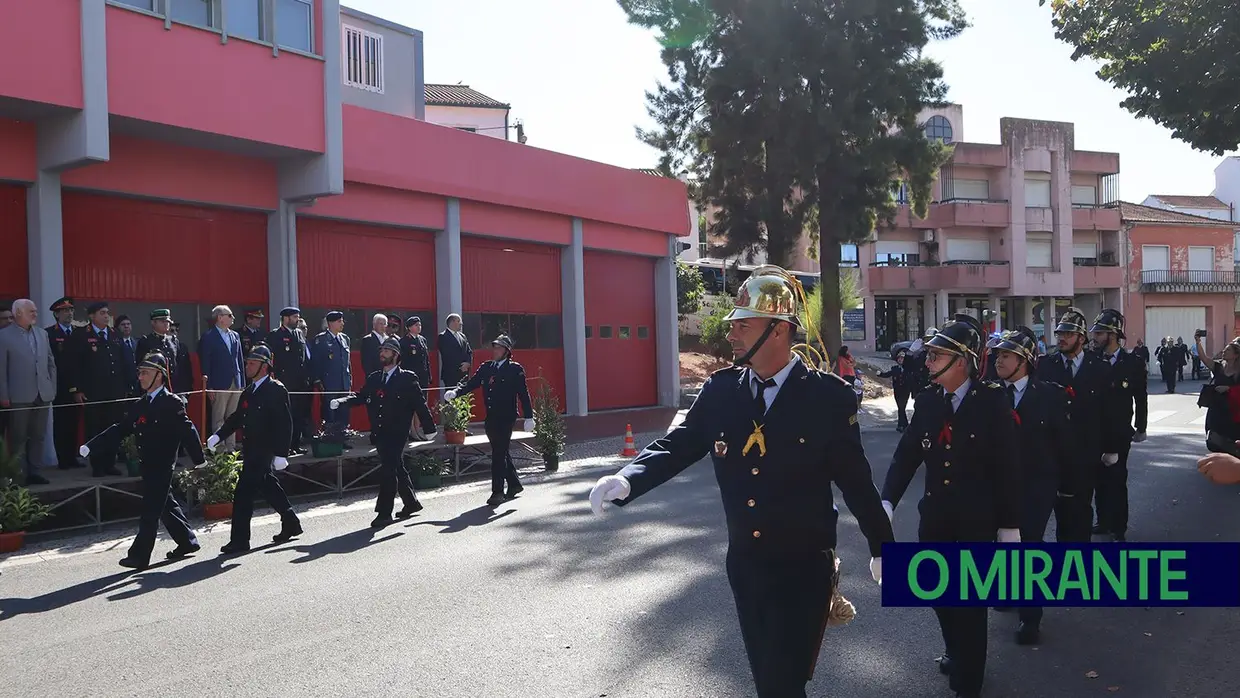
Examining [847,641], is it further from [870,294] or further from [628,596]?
[870,294]

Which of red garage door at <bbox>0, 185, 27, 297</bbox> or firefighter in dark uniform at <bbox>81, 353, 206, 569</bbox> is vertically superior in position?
red garage door at <bbox>0, 185, 27, 297</bbox>

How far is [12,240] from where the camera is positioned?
1325cm

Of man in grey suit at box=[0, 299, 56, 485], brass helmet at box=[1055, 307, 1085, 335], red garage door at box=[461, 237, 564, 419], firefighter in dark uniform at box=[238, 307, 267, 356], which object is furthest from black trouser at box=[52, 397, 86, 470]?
brass helmet at box=[1055, 307, 1085, 335]

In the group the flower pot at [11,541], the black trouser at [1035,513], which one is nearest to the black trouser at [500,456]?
the flower pot at [11,541]

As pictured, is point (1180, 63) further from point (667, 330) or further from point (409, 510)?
point (667, 330)

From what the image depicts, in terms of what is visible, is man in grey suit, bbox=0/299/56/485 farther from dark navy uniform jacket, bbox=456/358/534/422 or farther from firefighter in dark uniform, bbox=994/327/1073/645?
firefighter in dark uniform, bbox=994/327/1073/645

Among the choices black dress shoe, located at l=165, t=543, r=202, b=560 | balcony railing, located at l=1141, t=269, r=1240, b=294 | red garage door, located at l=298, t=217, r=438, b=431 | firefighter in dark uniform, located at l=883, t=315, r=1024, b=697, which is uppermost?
balcony railing, located at l=1141, t=269, r=1240, b=294

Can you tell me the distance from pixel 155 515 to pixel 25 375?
3.94m

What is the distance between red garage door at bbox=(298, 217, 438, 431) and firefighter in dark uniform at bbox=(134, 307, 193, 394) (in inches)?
174

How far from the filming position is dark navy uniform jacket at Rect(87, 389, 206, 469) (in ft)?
28.3

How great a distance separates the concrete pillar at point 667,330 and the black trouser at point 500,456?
46.4ft

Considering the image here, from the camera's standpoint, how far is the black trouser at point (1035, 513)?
6141 mm

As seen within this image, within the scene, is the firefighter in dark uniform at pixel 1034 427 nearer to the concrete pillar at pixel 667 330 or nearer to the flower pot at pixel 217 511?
the flower pot at pixel 217 511

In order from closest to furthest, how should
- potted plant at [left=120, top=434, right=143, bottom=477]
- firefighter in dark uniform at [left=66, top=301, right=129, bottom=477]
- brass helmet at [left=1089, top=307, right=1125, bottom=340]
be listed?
brass helmet at [left=1089, top=307, right=1125, bottom=340] → potted plant at [left=120, top=434, right=143, bottom=477] → firefighter in dark uniform at [left=66, top=301, right=129, bottom=477]
